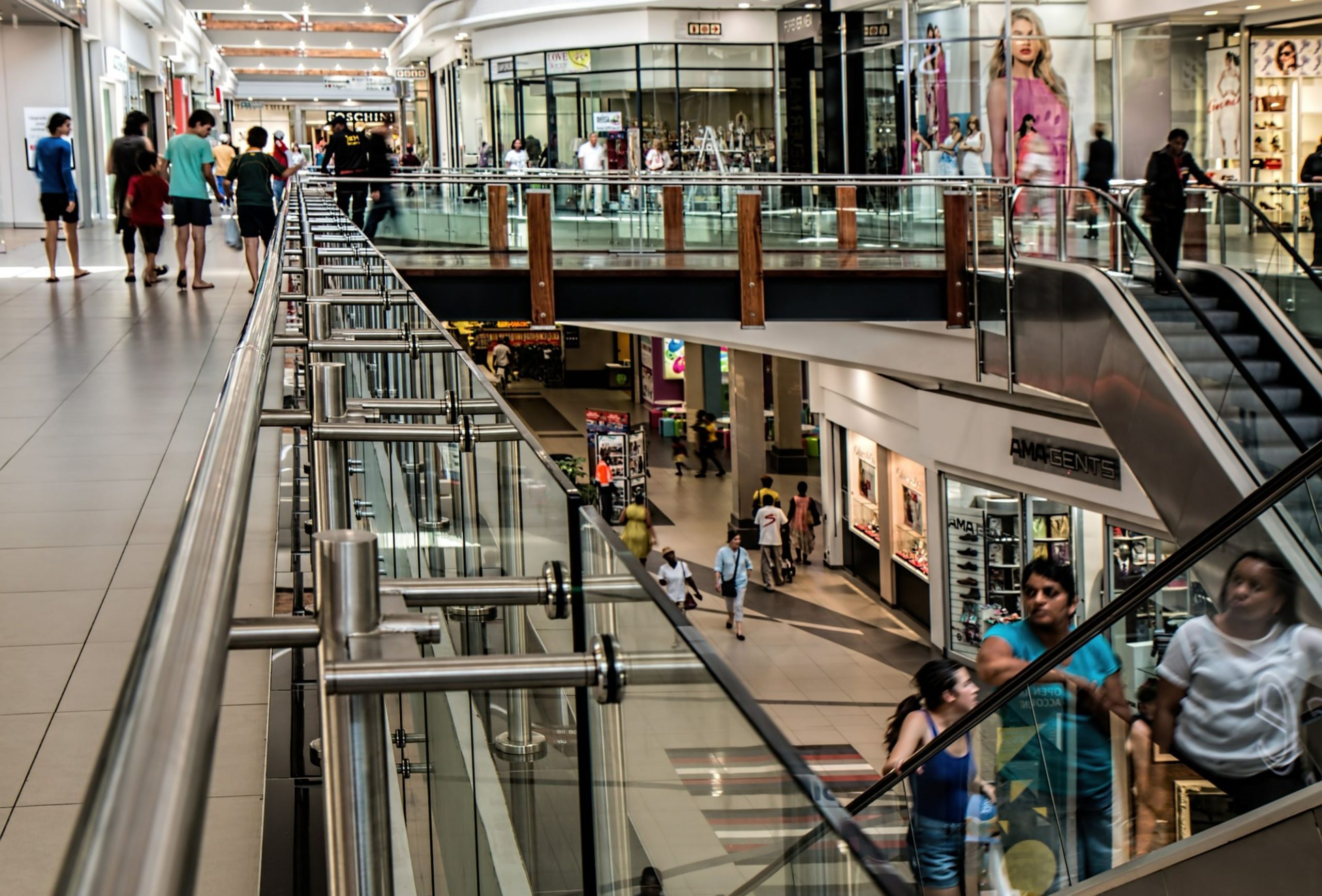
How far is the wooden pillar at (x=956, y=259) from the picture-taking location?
50.7 feet

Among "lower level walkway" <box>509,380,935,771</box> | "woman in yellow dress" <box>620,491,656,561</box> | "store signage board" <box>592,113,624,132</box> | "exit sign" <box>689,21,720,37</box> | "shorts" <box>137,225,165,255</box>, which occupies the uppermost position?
"exit sign" <box>689,21,720,37</box>

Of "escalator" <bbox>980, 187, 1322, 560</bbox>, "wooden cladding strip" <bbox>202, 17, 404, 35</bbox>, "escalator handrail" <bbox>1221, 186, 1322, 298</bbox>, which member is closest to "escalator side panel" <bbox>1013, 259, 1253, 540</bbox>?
"escalator" <bbox>980, 187, 1322, 560</bbox>

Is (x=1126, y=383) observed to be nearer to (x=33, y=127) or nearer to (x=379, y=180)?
(x=379, y=180)

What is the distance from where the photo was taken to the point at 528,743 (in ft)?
5.56

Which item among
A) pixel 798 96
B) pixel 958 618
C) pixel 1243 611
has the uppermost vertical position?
pixel 798 96

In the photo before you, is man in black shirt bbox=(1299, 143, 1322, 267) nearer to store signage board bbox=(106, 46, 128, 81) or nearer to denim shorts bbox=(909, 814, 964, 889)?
denim shorts bbox=(909, 814, 964, 889)

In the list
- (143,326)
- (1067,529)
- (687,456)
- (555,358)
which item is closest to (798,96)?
(687,456)

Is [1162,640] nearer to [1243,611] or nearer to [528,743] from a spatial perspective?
[1243,611]

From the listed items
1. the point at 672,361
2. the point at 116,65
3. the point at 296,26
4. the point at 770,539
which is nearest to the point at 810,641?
the point at 770,539

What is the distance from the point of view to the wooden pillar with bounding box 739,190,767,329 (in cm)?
1573

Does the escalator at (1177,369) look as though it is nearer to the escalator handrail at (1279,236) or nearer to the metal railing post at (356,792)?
the escalator handrail at (1279,236)

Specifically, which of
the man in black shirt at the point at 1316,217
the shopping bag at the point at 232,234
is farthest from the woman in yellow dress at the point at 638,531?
the man in black shirt at the point at 1316,217

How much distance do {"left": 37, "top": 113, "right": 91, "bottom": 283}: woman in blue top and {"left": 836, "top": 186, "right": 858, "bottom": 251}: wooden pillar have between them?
8147 mm

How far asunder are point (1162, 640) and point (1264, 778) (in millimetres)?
720
